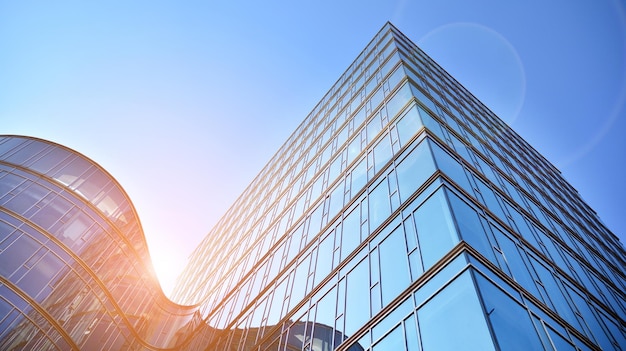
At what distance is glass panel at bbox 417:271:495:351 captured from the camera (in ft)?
27.1

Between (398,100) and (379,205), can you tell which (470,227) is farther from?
(398,100)

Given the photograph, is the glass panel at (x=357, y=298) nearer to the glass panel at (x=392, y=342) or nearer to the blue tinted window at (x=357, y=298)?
the blue tinted window at (x=357, y=298)

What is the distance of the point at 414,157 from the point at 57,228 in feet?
61.6

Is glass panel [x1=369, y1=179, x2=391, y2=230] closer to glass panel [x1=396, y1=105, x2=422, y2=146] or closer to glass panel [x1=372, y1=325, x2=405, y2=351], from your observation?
glass panel [x1=396, y1=105, x2=422, y2=146]

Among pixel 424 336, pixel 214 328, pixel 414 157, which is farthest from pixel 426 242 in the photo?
pixel 214 328

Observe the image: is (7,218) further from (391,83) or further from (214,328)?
(391,83)

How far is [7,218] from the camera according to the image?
20.4 meters

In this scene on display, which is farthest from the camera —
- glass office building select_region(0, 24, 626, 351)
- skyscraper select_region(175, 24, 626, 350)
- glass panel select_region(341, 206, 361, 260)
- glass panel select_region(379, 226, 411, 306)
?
glass panel select_region(341, 206, 361, 260)

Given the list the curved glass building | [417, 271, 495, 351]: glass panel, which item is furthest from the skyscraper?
the curved glass building

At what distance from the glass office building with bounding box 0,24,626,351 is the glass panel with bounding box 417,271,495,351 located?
35 millimetres

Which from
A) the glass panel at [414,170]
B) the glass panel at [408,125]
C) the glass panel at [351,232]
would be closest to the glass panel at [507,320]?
the glass panel at [414,170]

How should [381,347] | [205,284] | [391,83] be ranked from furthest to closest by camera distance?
[205,284], [391,83], [381,347]

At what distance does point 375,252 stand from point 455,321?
5053 millimetres

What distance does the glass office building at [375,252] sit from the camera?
34.5 ft
